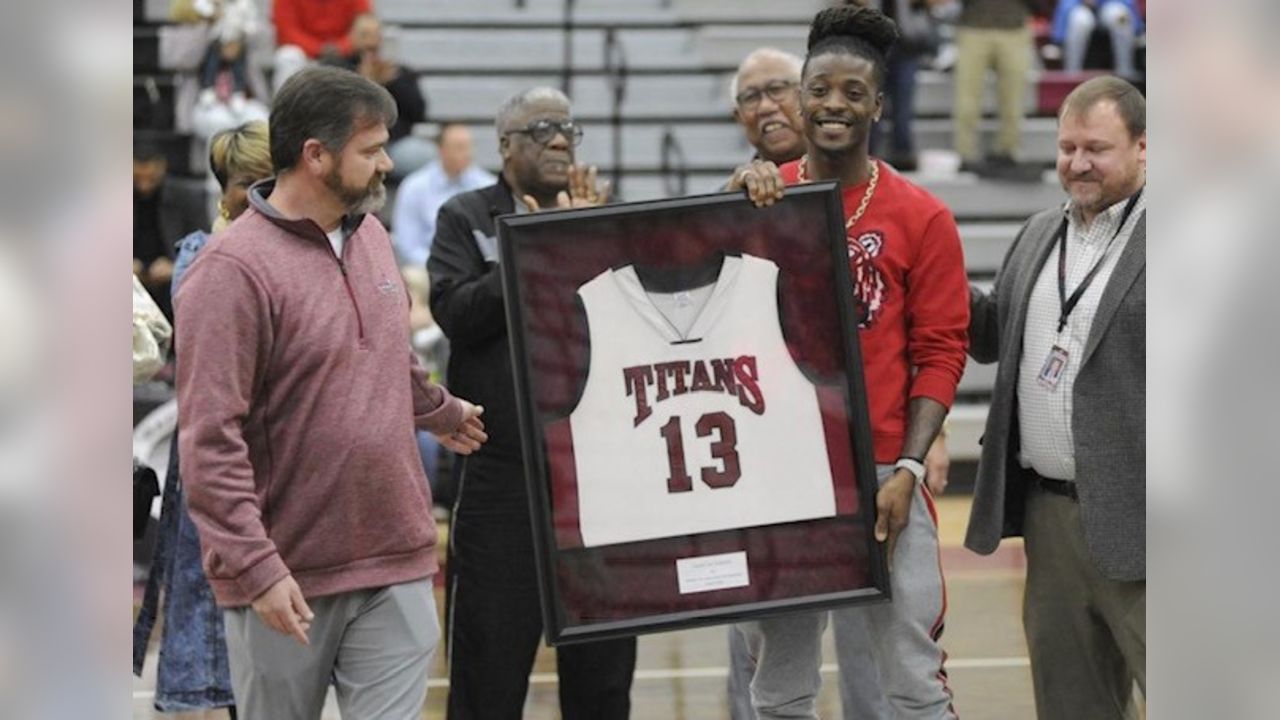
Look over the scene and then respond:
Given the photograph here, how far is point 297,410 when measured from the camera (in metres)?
4.10

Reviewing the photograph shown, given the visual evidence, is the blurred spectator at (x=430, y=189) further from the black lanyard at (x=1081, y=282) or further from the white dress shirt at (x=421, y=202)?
the black lanyard at (x=1081, y=282)

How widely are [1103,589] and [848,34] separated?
1410 millimetres

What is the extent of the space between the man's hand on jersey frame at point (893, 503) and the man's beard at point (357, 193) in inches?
48.8

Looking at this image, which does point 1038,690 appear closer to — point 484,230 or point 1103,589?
point 1103,589

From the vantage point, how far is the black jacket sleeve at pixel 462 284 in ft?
18.2

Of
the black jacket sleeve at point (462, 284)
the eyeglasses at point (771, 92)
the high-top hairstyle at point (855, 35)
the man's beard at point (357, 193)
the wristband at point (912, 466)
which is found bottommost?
the wristband at point (912, 466)

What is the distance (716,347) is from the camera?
176 inches

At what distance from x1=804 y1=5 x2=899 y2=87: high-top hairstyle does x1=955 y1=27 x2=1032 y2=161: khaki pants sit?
1040cm

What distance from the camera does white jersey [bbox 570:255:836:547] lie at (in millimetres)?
4465

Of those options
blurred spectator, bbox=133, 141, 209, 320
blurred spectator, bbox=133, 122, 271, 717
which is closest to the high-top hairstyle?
blurred spectator, bbox=133, 122, 271, 717

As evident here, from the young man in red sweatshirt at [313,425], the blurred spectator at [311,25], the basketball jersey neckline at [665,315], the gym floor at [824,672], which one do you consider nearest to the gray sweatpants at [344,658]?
the young man in red sweatshirt at [313,425]

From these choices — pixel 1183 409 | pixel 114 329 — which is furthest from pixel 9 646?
pixel 1183 409

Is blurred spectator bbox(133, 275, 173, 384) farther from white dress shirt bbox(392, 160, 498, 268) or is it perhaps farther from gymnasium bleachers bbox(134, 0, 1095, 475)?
gymnasium bleachers bbox(134, 0, 1095, 475)

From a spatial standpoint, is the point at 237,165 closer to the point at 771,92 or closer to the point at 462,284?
the point at 462,284
